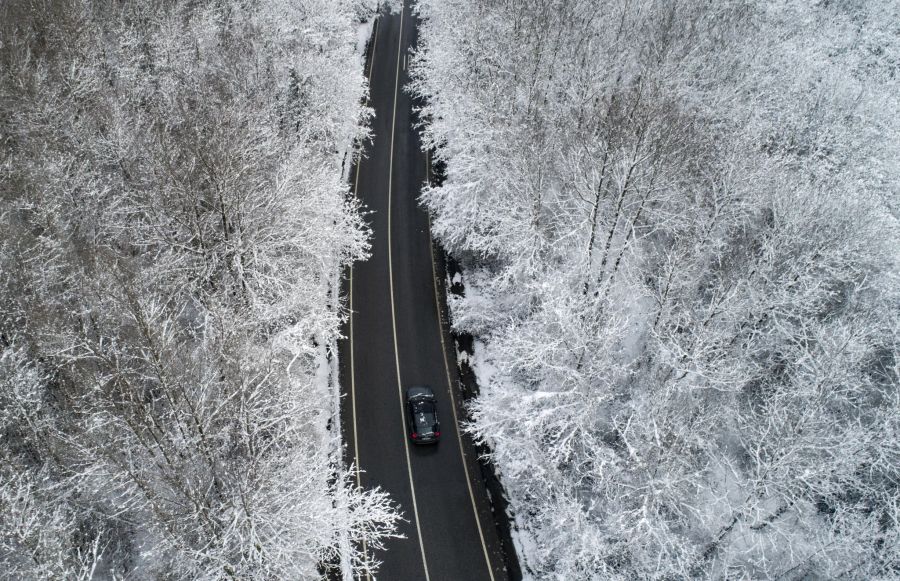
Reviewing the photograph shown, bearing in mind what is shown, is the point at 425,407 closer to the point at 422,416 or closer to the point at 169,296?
the point at 422,416

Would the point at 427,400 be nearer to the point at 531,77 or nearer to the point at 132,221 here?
the point at 132,221

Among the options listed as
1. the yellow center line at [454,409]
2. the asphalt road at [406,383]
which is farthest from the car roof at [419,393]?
the yellow center line at [454,409]

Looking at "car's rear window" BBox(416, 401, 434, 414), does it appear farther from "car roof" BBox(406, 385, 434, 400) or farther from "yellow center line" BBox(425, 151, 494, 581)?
"yellow center line" BBox(425, 151, 494, 581)

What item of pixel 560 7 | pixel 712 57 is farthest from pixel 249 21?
pixel 712 57

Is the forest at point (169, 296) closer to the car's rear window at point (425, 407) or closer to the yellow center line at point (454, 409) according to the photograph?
the yellow center line at point (454, 409)

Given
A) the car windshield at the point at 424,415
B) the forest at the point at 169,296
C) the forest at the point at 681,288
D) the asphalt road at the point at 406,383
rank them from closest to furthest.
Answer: the forest at the point at 169,296
the forest at the point at 681,288
the asphalt road at the point at 406,383
the car windshield at the point at 424,415

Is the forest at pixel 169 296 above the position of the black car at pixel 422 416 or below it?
above

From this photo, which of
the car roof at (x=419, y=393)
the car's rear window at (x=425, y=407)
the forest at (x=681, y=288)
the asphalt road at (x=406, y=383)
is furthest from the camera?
the car roof at (x=419, y=393)
